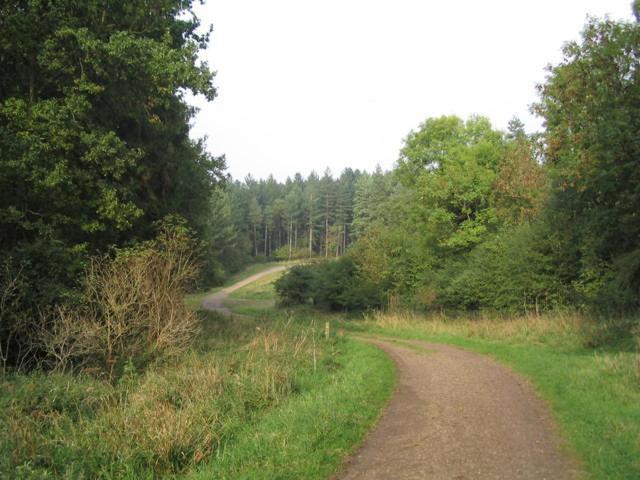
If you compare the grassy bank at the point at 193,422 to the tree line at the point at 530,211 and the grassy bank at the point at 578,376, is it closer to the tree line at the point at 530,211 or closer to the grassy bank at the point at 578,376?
the grassy bank at the point at 578,376

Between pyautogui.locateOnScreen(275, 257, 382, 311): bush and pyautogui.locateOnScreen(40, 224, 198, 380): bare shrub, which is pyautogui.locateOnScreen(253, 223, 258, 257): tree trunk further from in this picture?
pyautogui.locateOnScreen(40, 224, 198, 380): bare shrub

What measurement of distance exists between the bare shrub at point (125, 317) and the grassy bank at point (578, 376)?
362 inches

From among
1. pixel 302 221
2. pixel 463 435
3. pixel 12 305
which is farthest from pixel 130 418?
pixel 302 221

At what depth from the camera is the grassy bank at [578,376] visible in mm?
6312

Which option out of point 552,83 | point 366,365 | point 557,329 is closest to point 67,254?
point 366,365

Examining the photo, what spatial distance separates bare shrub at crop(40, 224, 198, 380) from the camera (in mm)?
11992

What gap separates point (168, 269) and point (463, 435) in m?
9.73

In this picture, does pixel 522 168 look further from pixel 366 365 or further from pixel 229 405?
pixel 229 405

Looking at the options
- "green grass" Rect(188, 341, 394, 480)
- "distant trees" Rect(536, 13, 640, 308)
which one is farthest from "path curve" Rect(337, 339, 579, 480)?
"distant trees" Rect(536, 13, 640, 308)

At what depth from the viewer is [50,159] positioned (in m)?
13.0

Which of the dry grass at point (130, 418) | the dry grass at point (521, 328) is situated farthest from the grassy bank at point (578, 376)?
the dry grass at point (130, 418)

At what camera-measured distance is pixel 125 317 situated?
12.9m

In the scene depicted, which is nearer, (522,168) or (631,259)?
(631,259)

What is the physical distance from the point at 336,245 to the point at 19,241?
272ft
